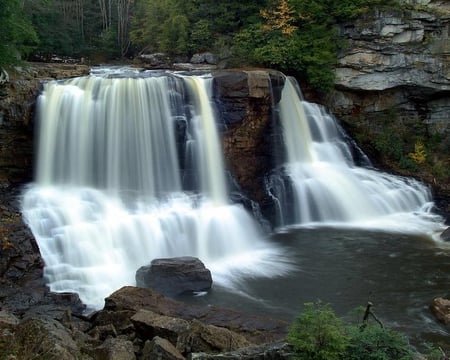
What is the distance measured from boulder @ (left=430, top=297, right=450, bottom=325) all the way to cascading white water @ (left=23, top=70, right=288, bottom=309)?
3.62m

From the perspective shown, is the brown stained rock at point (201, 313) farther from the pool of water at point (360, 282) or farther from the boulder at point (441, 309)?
the boulder at point (441, 309)

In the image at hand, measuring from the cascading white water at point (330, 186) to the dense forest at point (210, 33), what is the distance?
6.34ft

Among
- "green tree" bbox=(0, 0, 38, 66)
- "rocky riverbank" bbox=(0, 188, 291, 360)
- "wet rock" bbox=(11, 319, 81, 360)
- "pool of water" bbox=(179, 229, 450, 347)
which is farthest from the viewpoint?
"green tree" bbox=(0, 0, 38, 66)

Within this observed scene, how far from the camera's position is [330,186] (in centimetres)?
1727

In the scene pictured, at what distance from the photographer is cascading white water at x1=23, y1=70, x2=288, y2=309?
39.2 feet

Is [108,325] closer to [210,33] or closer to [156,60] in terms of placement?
[210,33]

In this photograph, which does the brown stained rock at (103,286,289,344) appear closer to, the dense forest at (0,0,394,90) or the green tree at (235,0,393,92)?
the dense forest at (0,0,394,90)

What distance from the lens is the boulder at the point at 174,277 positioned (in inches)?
427

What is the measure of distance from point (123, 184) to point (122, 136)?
5.03 ft

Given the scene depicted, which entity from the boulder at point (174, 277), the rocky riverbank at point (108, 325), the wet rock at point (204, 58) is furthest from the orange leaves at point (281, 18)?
the rocky riverbank at point (108, 325)

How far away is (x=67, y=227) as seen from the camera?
12.1m

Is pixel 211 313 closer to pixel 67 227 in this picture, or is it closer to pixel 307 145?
pixel 67 227

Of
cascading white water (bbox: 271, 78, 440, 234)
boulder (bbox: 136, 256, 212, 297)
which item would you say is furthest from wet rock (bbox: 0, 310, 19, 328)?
cascading white water (bbox: 271, 78, 440, 234)

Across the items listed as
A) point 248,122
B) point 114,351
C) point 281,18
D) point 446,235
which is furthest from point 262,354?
point 281,18
